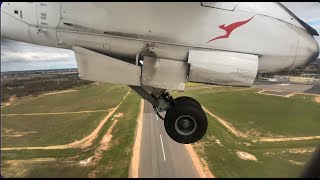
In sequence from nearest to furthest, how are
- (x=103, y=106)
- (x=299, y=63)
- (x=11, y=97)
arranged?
(x=299, y=63) < (x=11, y=97) < (x=103, y=106)

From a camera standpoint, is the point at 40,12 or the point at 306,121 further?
the point at 306,121

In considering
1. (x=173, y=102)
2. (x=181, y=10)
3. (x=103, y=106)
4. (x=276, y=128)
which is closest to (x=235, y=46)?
(x=181, y=10)

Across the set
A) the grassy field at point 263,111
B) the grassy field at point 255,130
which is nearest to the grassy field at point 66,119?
the grassy field at point 255,130

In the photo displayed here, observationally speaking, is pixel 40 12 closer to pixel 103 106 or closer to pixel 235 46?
pixel 235 46

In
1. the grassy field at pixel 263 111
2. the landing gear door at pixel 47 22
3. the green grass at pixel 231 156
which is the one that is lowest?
the green grass at pixel 231 156

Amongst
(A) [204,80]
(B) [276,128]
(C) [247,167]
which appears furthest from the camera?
(C) [247,167]

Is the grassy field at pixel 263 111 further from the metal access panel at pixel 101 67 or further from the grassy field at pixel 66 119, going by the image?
the metal access panel at pixel 101 67

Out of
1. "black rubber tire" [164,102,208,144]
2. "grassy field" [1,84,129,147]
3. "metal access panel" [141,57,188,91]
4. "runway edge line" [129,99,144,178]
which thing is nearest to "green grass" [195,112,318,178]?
"runway edge line" [129,99,144,178]
